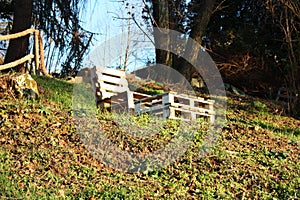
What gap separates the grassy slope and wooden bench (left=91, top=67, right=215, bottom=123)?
75 cm

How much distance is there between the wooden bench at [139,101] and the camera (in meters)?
7.59

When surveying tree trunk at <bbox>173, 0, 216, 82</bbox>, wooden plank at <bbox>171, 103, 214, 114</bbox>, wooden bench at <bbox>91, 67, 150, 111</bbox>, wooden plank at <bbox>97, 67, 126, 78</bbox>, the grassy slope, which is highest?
tree trunk at <bbox>173, 0, 216, 82</bbox>

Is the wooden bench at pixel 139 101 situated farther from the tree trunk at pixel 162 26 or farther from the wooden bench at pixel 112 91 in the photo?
the tree trunk at pixel 162 26

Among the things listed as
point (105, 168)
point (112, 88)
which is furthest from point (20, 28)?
point (105, 168)

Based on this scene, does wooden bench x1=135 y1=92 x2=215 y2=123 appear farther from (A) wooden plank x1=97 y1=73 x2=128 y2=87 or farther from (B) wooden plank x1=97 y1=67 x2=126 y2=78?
(B) wooden plank x1=97 y1=67 x2=126 y2=78

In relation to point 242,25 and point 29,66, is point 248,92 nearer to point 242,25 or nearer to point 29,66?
point 242,25

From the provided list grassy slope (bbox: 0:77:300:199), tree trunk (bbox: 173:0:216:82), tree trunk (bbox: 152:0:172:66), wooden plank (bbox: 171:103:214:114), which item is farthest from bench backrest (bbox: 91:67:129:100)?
tree trunk (bbox: 173:0:216:82)

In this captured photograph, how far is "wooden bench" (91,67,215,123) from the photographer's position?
24.9 ft

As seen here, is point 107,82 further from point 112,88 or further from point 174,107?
point 174,107

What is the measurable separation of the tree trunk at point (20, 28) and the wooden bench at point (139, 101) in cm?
352

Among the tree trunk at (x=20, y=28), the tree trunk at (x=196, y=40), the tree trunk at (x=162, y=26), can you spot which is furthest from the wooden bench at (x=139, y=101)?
the tree trunk at (x=196, y=40)

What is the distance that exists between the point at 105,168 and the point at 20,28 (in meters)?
6.88

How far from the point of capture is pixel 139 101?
7.83 meters

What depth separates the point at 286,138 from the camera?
8.06 m
